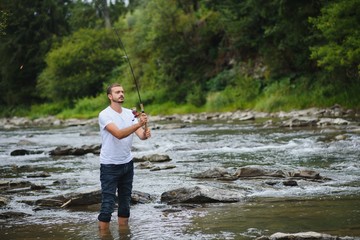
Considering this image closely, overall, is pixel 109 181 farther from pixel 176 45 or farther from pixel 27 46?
pixel 27 46

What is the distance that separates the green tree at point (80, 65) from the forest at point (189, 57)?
4.1 inches

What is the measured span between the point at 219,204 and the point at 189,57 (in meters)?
39.1

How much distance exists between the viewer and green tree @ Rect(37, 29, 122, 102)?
190 ft

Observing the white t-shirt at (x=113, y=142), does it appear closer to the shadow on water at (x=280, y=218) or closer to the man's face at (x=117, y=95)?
the man's face at (x=117, y=95)

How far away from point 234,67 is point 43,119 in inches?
847

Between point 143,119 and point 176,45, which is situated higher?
point 176,45

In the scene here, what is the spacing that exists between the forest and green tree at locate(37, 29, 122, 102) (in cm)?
10

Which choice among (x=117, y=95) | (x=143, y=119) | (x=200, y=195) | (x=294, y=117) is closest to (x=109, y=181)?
(x=143, y=119)

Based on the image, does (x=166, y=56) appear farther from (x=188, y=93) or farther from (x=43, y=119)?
(x=43, y=119)

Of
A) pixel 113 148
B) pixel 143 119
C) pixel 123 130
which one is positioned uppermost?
pixel 143 119

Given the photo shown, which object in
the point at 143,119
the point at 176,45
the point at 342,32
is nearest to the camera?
the point at 143,119

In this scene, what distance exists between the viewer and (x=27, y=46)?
67688 mm

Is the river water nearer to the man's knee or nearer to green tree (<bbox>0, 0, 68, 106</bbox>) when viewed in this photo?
the man's knee

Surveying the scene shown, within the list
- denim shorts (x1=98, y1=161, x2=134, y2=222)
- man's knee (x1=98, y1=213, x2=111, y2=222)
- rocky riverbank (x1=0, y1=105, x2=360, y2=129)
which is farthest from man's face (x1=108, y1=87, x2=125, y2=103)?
rocky riverbank (x1=0, y1=105, x2=360, y2=129)
